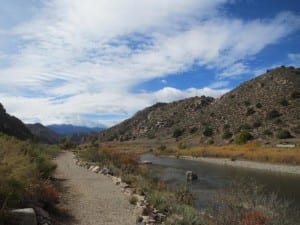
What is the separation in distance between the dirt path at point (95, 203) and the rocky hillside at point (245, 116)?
150 feet

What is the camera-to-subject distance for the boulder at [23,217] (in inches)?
427

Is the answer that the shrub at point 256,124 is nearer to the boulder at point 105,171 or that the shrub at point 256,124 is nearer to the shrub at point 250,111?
the shrub at point 250,111

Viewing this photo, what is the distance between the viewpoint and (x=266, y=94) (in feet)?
295

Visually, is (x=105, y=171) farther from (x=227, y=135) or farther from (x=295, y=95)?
(x=295, y=95)

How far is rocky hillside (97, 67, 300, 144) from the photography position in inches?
2859

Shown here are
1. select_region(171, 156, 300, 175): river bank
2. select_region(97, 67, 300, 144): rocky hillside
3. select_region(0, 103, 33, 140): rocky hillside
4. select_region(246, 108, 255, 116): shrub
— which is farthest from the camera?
select_region(246, 108, 255, 116): shrub

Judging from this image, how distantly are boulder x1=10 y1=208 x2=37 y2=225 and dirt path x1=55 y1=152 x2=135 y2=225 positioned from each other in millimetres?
2137

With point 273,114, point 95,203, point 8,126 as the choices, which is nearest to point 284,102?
point 273,114

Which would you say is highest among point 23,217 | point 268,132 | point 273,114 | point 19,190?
point 273,114

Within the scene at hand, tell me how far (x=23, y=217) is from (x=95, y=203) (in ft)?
17.4

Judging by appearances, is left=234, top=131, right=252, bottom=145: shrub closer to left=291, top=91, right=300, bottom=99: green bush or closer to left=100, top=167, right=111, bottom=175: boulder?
left=291, top=91, right=300, bottom=99: green bush

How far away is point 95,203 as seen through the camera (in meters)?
16.1

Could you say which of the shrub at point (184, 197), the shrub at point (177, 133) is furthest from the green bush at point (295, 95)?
the shrub at point (184, 197)

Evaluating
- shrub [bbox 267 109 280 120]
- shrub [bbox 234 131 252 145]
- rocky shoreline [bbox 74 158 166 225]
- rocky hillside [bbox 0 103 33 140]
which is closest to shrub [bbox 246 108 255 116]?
shrub [bbox 267 109 280 120]
